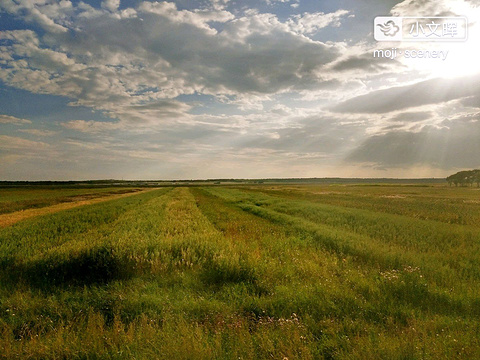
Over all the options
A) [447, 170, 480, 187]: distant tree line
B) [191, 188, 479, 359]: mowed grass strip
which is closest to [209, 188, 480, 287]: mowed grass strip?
[191, 188, 479, 359]: mowed grass strip

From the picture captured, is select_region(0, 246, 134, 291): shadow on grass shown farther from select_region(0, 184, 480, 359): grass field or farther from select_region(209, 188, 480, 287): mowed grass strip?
select_region(209, 188, 480, 287): mowed grass strip

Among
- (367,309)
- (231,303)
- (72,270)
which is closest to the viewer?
(367,309)

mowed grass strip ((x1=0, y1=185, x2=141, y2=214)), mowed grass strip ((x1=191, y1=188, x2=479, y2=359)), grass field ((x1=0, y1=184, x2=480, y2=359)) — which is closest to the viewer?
mowed grass strip ((x1=191, y1=188, x2=479, y2=359))

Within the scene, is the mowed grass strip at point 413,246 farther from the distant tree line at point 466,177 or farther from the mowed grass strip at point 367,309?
the distant tree line at point 466,177

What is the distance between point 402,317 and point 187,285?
4908 millimetres

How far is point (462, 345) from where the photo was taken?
423 cm

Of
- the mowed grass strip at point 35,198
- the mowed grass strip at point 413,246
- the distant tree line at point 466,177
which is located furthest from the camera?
the distant tree line at point 466,177

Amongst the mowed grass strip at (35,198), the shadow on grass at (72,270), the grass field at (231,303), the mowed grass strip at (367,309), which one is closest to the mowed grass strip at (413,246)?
the grass field at (231,303)

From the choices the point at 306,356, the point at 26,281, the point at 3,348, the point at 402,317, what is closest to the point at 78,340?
the point at 3,348

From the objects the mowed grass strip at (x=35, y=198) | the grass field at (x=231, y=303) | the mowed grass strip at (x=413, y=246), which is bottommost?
the mowed grass strip at (x=35, y=198)

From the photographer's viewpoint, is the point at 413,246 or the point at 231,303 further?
the point at 413,246

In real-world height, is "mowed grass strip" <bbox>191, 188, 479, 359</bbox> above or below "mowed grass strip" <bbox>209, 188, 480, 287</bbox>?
above

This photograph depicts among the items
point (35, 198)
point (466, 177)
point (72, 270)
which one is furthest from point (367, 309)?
point (466, 177)

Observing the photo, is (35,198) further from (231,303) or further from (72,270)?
(231,303)
